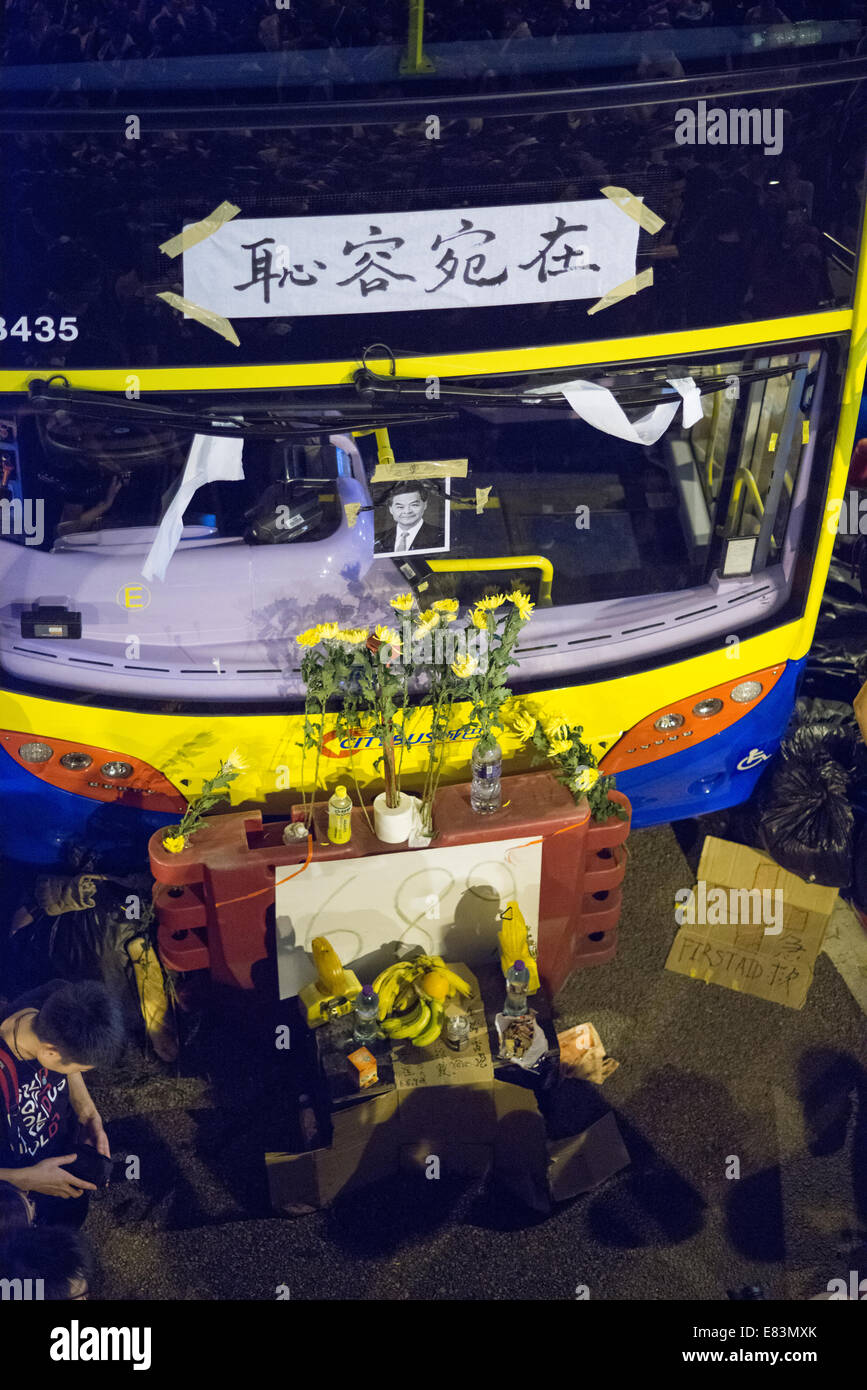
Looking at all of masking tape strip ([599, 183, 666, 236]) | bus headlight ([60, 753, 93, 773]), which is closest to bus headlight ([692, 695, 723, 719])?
masking tape strip ([599, 183, 666, 236])

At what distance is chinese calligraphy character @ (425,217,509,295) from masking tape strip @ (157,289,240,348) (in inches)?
25.1

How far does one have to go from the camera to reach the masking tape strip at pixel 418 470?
436cm

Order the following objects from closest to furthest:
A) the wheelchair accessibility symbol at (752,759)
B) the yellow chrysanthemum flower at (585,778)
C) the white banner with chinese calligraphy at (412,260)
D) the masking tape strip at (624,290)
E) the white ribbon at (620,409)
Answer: the white banner with chinese calligraphy at (412,260) → the masking tape strip at (624,290) → the white ribbon at (620,409) → the yellow chrysanthemum flower at (585,778) → the wheelchair accessibility symbol at (752,759)

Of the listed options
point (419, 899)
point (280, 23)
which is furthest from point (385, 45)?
point (419, 899)

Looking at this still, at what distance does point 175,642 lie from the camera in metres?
4.50

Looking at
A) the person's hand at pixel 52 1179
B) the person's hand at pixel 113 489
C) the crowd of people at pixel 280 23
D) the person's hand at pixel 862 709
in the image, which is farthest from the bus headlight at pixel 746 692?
the person's hand at pixel 52 1179

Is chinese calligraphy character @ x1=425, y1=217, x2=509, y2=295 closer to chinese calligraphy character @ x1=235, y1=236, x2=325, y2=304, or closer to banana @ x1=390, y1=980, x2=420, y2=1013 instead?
chinese calligraphy character @ x1=235, y1=236, x2=325, y2=304

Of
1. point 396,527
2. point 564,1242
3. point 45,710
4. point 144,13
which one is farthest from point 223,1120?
point 144,13

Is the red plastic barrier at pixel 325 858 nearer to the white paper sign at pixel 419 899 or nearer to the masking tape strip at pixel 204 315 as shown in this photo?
the white paper sign at pixel 419 899

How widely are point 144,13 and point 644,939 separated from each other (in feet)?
12.5

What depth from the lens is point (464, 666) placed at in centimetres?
432

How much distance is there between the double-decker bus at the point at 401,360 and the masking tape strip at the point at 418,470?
0.02 metres

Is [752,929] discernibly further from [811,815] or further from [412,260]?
[412,260]
